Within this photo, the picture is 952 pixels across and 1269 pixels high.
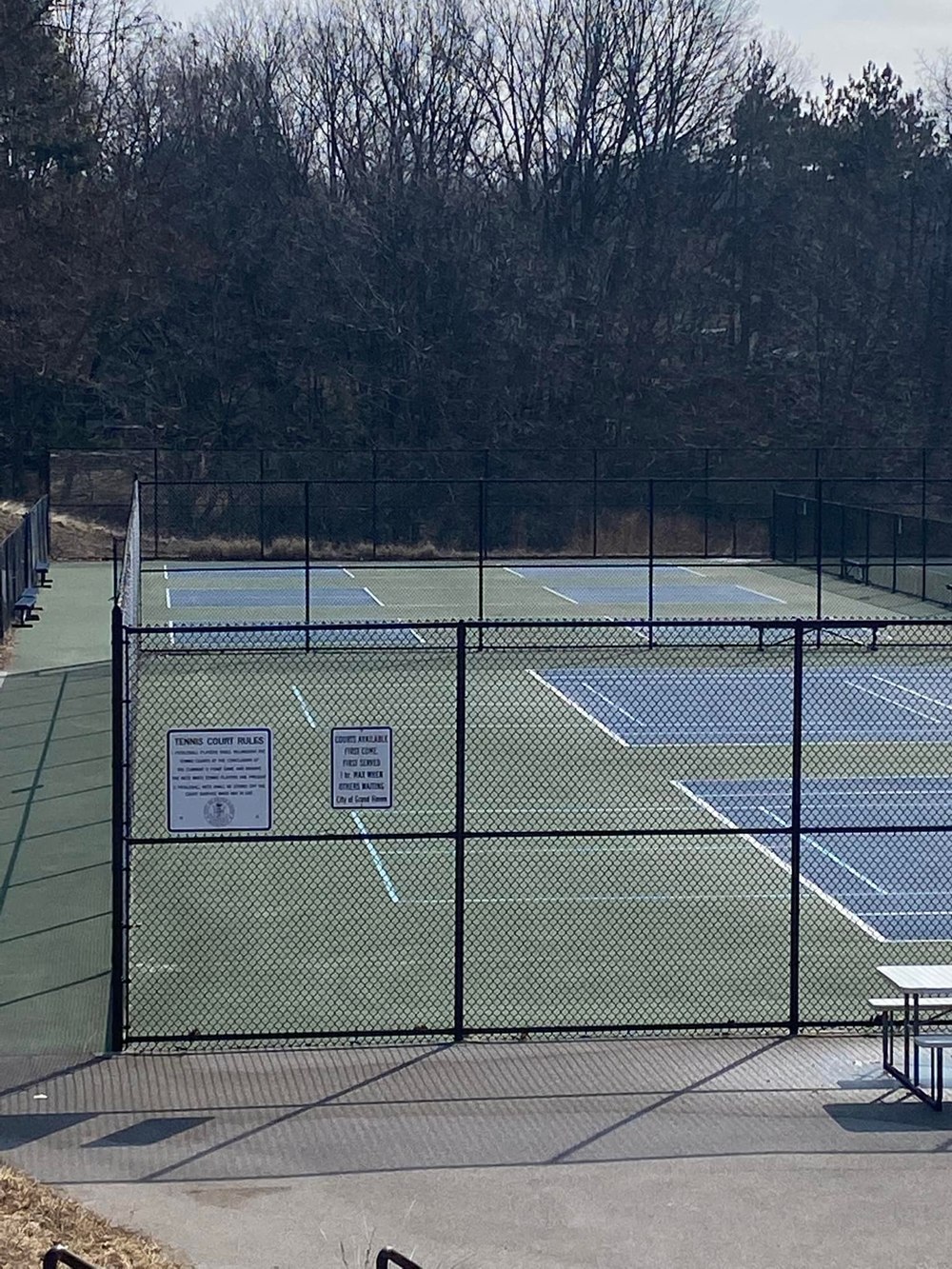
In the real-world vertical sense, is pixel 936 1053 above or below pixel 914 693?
below

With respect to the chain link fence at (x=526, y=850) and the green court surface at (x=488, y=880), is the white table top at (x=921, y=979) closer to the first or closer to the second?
the chain link fence at (x=526, y=850)

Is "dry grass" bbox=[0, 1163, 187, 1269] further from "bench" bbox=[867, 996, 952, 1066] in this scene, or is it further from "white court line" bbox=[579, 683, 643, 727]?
"white court line" bbox=[579, 683, 643, 727]

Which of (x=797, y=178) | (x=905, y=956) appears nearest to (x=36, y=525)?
(x=905, y=956)

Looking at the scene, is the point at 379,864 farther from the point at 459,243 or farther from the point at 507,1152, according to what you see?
the point at 459,243

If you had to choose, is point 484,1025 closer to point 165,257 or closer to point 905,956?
point 905,956

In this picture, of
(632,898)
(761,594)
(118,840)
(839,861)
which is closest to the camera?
(118,840)

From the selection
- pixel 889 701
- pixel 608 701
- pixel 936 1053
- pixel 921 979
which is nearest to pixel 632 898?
pixel 921 979

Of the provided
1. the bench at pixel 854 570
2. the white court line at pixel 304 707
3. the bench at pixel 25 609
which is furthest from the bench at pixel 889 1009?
the bench at pixel 854 570

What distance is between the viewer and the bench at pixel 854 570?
38.7 m

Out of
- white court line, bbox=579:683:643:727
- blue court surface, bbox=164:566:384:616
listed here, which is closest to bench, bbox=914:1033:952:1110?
white court line, bbox=579:683:643:727

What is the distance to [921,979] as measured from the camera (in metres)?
10.9

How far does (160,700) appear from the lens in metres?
24.9

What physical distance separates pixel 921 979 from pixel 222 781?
177 inches

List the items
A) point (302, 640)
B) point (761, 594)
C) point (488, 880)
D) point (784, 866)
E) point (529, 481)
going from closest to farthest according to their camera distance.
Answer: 1. point (488, 880)
2. point (784, 866)
3. point (302, 640)
4. point (529, 481)
5. point (761, 594)
